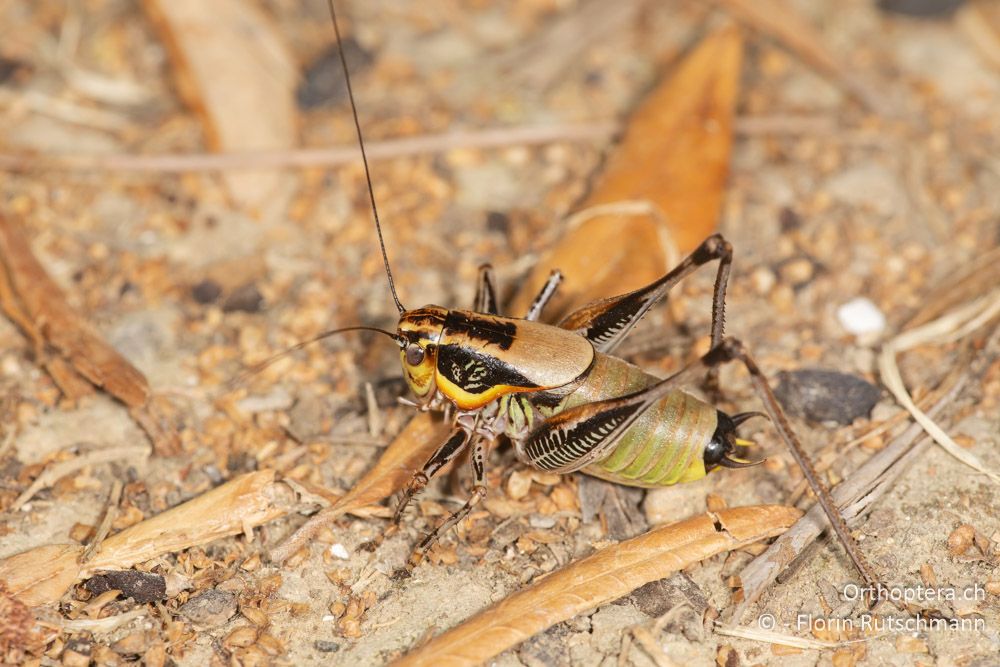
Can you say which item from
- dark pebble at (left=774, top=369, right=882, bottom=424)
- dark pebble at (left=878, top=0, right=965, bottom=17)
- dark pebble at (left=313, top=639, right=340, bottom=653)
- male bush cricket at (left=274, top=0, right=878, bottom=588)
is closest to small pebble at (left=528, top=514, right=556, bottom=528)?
male bush cricket at (left=274, top=0, right=878, bottom=588)

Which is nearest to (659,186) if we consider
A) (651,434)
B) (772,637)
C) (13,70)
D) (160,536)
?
(651,434)

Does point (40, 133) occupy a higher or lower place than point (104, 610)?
higher

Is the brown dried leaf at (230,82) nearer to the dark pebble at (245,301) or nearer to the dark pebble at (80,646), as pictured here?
the dark pebble at (245,301)

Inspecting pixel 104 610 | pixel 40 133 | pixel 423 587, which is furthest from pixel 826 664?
pixel 40 133

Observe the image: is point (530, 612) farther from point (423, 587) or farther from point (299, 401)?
point (299, 401)

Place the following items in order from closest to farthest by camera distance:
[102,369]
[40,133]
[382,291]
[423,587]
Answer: [423,587] < [102,369] < [382,291] < [40,133]

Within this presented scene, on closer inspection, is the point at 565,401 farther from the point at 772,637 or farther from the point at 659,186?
the point at 659,186

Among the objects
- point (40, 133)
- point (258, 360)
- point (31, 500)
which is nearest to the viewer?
point (31, 500)
